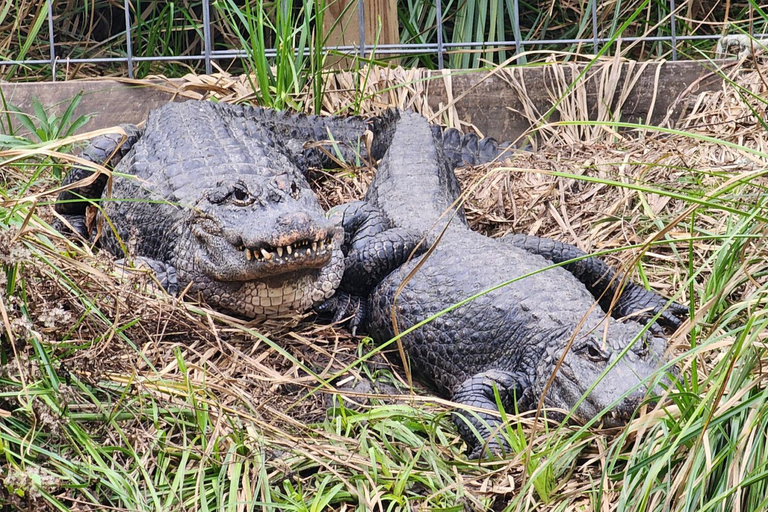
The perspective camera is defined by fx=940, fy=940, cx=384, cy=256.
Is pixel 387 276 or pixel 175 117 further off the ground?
pixel 175 117

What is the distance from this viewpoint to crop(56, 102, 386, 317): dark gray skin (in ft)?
11.6

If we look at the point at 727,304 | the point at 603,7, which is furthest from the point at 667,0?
the point at 727,304

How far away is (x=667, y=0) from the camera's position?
6.50 meters

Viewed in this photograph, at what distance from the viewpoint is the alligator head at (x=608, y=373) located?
106 inches

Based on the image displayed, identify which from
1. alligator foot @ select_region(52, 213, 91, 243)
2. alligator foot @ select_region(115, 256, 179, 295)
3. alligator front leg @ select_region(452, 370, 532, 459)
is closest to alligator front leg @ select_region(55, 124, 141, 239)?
alligator foot @ select_region(52, 213, 91, 243)

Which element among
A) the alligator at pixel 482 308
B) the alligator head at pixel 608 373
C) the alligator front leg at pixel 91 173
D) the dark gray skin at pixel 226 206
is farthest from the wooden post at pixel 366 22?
the alligator head at pixel 608 373

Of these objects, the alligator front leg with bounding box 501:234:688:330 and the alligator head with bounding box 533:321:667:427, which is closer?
the alligator head with bounding box 533:321:667:427

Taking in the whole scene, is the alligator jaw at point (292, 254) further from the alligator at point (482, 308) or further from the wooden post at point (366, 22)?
the wooden post at point (366, 22)

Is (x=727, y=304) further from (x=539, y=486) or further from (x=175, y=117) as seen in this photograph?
(x=175, y=117)

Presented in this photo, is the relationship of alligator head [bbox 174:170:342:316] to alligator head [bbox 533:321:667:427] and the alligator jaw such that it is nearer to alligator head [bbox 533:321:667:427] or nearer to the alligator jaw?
the alligator jaw

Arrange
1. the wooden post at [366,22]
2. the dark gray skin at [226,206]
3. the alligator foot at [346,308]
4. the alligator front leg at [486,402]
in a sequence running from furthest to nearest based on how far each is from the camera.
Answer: the wooden post at [366,22], the alligator foot at [346,308], the dark gray skin at [226,206], the alligator front leg at [486,402]

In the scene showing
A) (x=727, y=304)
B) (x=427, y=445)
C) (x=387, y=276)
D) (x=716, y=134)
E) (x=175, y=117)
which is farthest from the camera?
(x=175, y=117)

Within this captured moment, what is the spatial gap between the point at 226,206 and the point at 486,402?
1.30m

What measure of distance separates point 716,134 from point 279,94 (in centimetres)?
228
